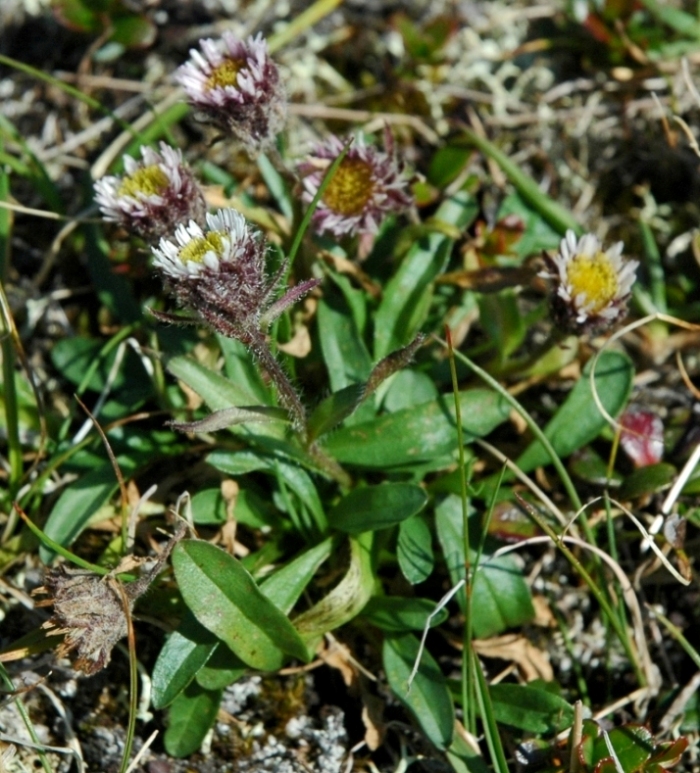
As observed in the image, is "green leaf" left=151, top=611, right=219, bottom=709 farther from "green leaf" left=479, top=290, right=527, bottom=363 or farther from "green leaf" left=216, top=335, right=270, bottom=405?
"green leaf" left=479, top=290, right=527, bottom=363

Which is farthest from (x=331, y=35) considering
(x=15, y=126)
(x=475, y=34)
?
(x=15, y=126)

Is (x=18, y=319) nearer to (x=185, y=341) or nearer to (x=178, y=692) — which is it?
(x=185, y=341)

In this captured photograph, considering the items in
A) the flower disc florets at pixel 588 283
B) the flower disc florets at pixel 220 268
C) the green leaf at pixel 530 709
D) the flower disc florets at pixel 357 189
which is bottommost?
the green leaf at pixel 530 709

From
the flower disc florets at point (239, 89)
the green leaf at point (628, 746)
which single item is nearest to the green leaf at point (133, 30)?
the flower disc florets at point (239, 89)

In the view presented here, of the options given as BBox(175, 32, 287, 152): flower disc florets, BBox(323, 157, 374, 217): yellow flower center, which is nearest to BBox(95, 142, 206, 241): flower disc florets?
BBox(175, 32, 287, 152): flower disc florets

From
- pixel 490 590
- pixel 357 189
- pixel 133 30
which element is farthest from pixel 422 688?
pixel 133 30

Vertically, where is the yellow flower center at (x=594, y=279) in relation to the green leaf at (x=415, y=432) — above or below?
above

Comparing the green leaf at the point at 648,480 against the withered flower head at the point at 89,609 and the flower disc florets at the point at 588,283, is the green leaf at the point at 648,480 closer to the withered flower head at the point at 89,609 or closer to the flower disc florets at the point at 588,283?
the flower disc florets at the point at 588,283
